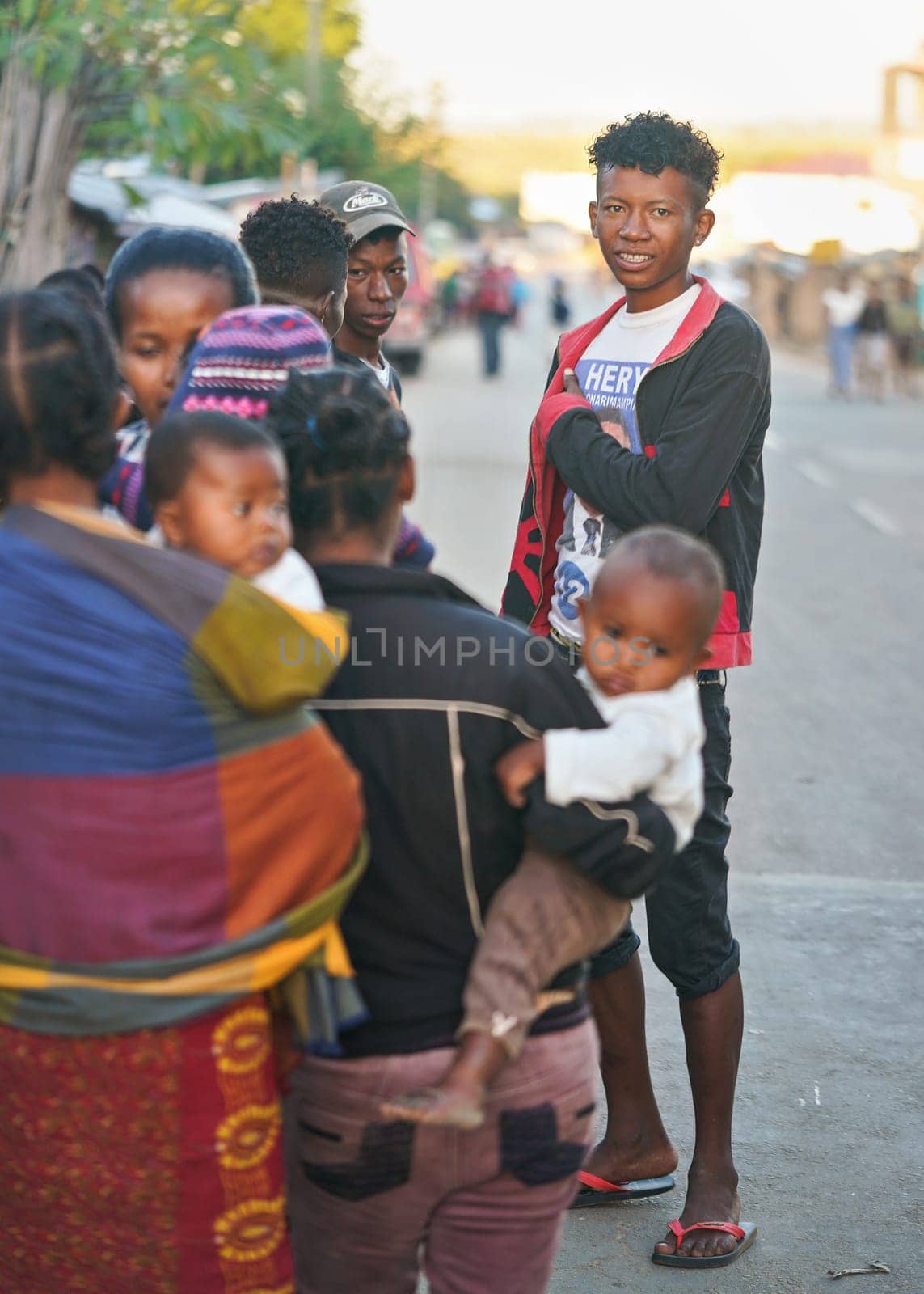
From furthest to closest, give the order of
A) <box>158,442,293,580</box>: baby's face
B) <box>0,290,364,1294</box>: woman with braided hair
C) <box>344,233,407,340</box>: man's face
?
<box>344,233,407,340</box>: man's face < <box>158,442,293,580</box>: baby's face < <box>0,290,364,1294</box>: woman with braided hair

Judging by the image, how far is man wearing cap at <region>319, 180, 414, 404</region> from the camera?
3961 mm

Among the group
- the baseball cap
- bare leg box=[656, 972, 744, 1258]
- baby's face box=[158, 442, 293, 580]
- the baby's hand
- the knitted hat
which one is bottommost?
bare leg box=[656, 972, 744, 1258]

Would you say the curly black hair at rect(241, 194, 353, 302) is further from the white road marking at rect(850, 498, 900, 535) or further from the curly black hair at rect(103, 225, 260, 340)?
the white road marking at rect(850, 498, 900, 535)

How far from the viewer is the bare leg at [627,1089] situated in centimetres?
345

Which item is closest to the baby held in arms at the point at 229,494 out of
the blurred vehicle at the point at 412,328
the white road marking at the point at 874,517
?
the white road marking at the point at 874,517

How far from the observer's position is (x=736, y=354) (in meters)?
3.20

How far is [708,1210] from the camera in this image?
3.37 metres

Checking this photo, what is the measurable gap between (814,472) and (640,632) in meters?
16.1

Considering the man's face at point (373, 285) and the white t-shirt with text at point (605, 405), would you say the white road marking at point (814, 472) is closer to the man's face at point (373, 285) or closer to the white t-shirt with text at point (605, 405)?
the man's face at point (373, 285)

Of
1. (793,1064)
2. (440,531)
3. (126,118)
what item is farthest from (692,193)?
(440,531)

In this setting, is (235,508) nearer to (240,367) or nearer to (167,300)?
(240,367)

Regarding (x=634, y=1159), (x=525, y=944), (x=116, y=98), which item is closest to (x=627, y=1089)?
(x=634, y=1159)

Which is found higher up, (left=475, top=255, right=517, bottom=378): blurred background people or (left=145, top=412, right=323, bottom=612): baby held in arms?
(left=145, top=412, right=323, bottom=612): baby held in arms

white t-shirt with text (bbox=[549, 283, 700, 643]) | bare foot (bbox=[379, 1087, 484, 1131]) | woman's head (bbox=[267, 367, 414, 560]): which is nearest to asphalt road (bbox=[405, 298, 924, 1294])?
white t-shirt with text (bbox=[549, 283, 700, 643])
